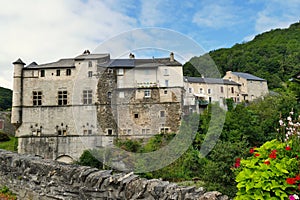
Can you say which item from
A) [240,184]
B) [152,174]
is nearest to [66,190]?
[240,184]

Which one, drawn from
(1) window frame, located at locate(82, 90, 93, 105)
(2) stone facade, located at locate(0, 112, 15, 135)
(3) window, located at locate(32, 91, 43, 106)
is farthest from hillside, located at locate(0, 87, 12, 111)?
(1) window frame, located at locate(82, 90, 93, 105)

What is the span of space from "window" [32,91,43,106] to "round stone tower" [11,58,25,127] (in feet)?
4.83

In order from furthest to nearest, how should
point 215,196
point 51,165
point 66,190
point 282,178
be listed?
point 51,165
point 66,190
point 215,196
point 282,178

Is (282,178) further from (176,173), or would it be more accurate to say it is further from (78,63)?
(78,63)

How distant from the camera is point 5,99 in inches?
2047

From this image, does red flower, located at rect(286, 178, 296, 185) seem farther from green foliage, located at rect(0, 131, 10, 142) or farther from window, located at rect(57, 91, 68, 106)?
green foliage, located at rect(0, 131, 10, 142)

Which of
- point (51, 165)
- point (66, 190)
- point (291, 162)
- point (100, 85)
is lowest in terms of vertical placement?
point (66, 190)

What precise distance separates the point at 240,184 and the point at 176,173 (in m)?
20.6

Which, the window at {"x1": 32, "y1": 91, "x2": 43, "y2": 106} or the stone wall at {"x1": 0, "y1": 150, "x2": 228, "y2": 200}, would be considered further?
the window at {"x1": 32, "y1": 91, "x2": 43, "y2": 106}

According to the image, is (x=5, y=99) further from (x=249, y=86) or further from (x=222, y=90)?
(x=249, y=86)

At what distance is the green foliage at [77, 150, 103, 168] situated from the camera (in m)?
26.9

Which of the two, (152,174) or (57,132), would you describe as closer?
(152,174)

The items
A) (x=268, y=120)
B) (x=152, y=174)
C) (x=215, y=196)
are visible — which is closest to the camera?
(x=215, y=196)

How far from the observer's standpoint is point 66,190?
521cm
